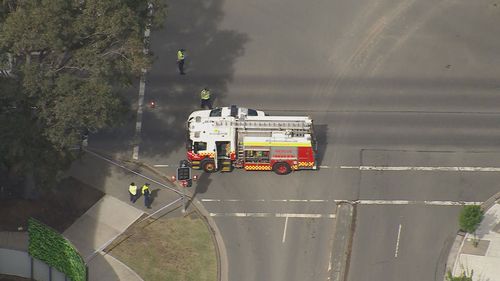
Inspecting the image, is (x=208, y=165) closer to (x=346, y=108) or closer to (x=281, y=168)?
(x=281, y=168)

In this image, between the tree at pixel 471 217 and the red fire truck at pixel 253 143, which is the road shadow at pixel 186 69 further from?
the tree at pixel 471 217

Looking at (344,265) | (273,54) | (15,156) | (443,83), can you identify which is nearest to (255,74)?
(273,54)

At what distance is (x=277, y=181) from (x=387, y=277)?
30.9 feet

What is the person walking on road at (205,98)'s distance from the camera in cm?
5088

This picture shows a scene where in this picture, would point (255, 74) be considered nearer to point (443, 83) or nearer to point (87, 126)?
point (443, 83)

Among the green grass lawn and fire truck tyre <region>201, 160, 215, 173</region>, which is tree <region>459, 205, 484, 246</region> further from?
fire truck tyre <region>201, 160, 215, 173</region>

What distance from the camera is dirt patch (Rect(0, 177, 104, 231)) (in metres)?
44.3

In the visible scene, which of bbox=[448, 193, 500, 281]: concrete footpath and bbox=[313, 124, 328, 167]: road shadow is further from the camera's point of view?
bbox=[313, 124, 328, 167]: road shadow

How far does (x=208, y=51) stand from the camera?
56.5m

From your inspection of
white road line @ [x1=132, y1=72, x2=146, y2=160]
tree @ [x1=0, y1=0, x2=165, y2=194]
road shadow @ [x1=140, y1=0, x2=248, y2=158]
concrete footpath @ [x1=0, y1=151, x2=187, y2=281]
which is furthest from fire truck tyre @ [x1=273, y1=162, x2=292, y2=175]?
tree @ [x1=0, y1=0, x2=165, y2=194]

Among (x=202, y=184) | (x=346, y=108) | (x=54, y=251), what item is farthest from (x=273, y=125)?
(x=54, y=251)

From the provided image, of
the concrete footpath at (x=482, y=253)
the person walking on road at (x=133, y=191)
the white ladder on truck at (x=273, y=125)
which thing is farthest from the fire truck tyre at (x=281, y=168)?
the concrete footpath at (x=482, y=253)

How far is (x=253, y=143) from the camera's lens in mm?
47125

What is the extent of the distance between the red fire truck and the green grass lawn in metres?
4.49
